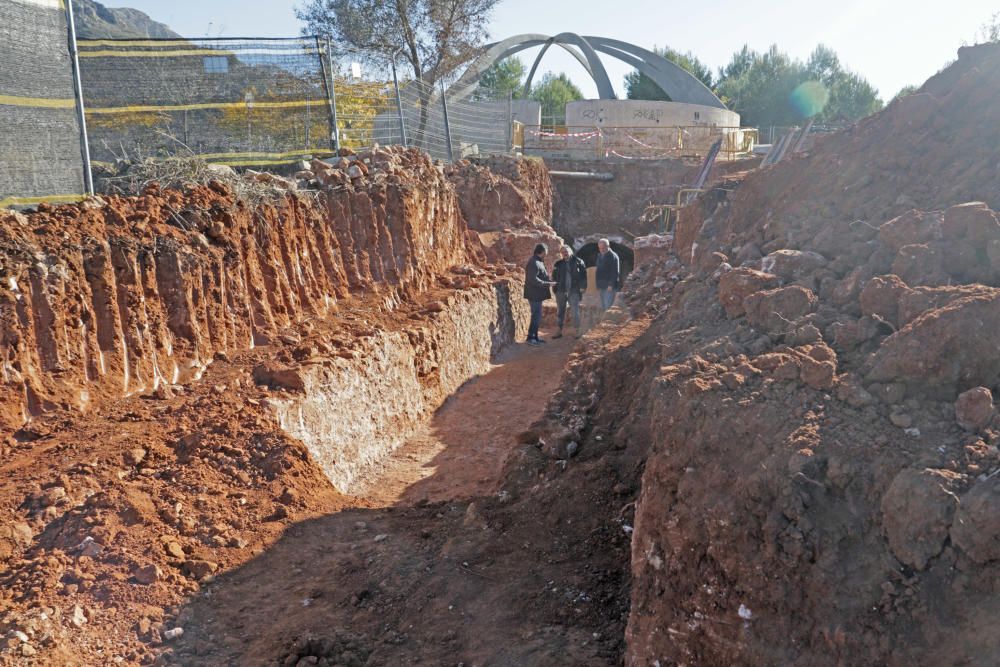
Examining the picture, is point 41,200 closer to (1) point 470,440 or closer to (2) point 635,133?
(1) point 470,440

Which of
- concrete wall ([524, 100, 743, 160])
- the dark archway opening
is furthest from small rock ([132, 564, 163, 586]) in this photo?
concrete wall ([524, 100, 743, 160])

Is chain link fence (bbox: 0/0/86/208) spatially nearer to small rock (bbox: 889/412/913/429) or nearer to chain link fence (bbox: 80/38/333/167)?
chain link fence (bbox: 80/38/333/167)

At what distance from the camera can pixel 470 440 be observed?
8.71 metres

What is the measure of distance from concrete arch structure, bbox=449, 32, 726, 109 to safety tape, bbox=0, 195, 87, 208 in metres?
22.4

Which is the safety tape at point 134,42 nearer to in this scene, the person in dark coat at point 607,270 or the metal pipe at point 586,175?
the person in dark coat at point 607,270

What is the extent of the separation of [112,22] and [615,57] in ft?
128

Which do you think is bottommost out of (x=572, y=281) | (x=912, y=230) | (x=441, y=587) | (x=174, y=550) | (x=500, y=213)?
(x=441, y=587)

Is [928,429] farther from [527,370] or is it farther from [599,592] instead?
[527,370]

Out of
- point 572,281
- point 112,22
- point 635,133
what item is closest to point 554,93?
point 635,133

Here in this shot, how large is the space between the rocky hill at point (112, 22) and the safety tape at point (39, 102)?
34.2 metres

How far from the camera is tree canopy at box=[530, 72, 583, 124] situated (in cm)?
4438

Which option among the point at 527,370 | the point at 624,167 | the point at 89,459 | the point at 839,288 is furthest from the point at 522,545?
the point at 624,167

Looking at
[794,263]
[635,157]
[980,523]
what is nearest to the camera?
[980,523]

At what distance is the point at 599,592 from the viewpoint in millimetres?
3963
